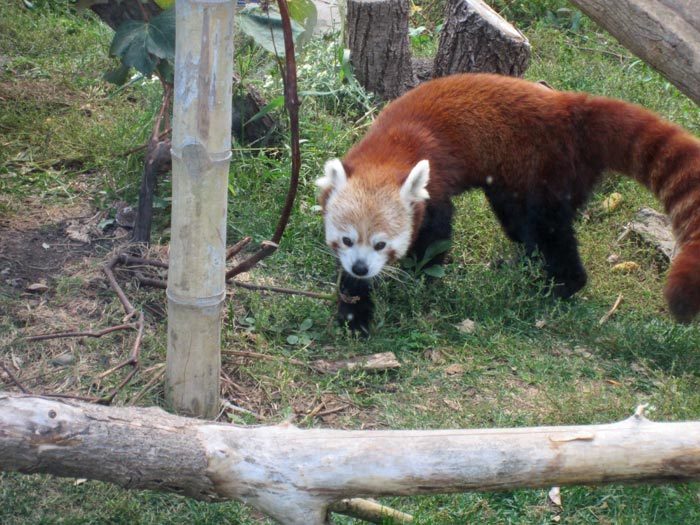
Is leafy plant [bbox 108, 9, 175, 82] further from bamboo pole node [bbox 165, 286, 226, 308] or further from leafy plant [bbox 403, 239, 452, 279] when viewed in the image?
leafy plant [bbox 403, 239, 452, 279]

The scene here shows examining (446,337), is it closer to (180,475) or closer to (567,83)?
(180,475)

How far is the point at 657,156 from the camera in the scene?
149 inches

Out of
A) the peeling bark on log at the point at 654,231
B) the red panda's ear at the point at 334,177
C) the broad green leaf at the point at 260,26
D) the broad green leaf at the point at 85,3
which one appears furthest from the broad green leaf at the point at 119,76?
the peeling bark on log at the point at 654,231

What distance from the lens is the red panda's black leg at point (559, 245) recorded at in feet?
13.7

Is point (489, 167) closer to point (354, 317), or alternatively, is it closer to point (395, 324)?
point (395, 324)

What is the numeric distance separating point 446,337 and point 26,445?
7.18 feet

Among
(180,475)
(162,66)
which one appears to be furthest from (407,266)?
(180,475)

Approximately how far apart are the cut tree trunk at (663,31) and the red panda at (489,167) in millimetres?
363

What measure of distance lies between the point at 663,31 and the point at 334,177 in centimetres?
157

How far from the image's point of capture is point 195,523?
8.29 feet

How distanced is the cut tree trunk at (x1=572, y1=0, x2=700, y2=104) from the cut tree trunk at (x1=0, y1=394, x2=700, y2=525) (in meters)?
1.94

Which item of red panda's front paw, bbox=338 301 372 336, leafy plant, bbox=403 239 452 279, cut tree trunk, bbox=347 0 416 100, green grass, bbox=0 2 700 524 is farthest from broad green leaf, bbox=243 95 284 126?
red panda's front paw, bbox=338 301 372 336

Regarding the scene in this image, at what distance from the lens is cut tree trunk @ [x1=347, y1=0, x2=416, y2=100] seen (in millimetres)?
5309

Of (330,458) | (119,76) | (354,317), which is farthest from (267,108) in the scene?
(330,458)
